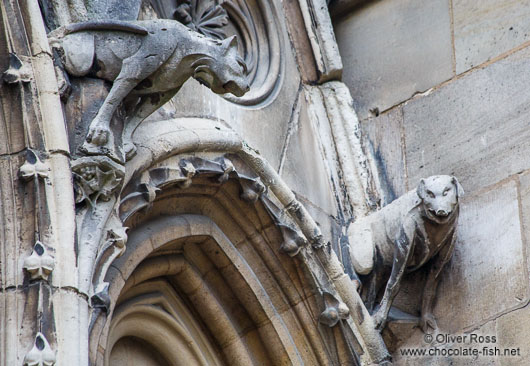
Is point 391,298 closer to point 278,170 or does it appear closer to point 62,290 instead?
point 278,170

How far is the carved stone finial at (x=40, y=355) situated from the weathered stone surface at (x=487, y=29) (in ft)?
9.42

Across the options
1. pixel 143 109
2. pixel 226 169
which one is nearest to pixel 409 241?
pixel 226 169

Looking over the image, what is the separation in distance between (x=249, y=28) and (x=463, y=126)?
1.05 metres

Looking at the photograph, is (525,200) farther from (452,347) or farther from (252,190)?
(252,190)

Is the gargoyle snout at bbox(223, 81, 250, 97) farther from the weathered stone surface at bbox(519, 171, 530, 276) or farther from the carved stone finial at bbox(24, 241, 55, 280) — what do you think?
the weathered stone surface at bbox(519, 171, 530, 276)

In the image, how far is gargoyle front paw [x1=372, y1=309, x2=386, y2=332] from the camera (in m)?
5.07

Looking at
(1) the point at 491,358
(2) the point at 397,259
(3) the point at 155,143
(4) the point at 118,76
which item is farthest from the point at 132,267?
(1) the point at 491,358

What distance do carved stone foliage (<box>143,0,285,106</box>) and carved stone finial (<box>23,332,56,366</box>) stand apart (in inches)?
72.9

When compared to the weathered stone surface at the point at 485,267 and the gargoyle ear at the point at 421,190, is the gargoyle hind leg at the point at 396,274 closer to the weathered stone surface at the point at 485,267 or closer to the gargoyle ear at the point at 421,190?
the gargoyle ear at the point at 421,190

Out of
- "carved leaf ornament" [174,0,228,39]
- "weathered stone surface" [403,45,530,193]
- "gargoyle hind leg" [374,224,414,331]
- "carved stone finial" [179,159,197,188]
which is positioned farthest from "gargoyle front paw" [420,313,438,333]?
"carved leaf ornament" [174,0,228,39]

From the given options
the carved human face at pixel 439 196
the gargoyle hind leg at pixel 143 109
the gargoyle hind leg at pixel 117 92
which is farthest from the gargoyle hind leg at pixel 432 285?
the gargoyle hind leg at pixel 117 92

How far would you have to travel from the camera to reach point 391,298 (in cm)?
513

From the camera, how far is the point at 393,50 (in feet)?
19.7

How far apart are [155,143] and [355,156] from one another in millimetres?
1532
